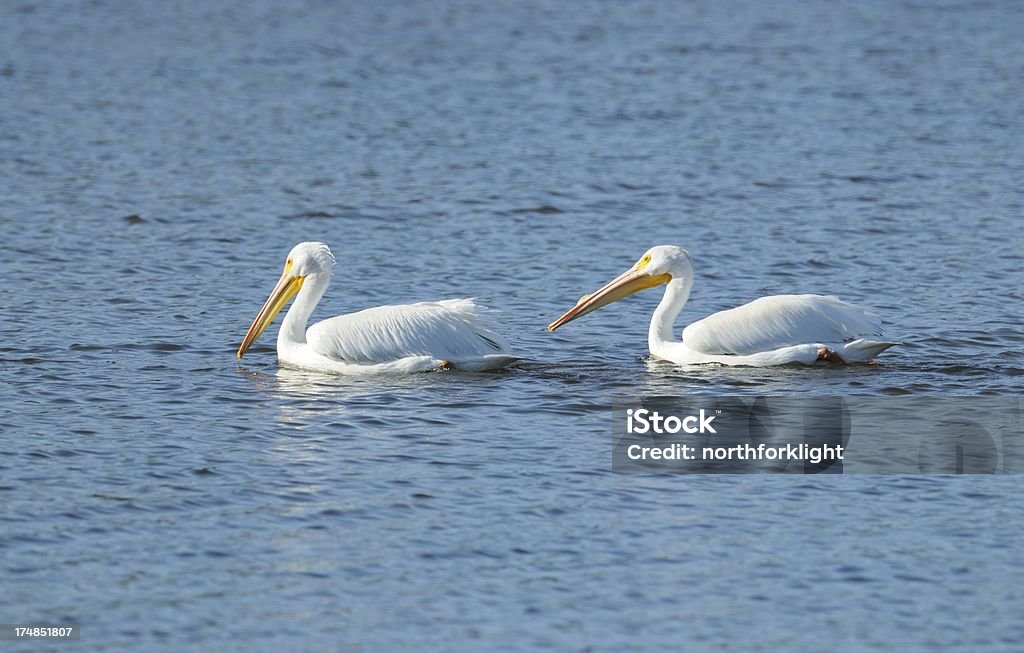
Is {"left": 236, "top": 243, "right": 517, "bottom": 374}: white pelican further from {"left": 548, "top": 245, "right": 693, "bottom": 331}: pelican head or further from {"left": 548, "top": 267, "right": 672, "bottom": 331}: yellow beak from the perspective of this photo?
{"left": 548, "top": 267, "right": 672, "bottom": 331}: yellow beak

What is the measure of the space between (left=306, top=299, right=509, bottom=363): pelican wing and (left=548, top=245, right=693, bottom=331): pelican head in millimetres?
763

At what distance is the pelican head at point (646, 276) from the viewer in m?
10.6

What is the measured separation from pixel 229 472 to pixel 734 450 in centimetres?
252

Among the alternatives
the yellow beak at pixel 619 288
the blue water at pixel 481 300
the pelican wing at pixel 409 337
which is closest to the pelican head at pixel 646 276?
the yellow beak at pixel 619 288

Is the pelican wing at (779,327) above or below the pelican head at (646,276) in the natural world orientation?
below

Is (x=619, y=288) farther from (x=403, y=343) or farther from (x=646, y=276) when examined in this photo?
(x=403, y=343)

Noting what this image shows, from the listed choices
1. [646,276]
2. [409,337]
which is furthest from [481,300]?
[409,337]

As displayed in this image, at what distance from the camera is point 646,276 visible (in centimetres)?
1070

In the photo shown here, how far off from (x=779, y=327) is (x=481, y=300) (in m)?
2.55

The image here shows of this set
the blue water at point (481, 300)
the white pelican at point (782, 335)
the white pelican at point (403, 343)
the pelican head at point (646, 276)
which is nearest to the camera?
the blue water at point (481, 300)

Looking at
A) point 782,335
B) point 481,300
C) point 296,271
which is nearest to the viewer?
point 782,335

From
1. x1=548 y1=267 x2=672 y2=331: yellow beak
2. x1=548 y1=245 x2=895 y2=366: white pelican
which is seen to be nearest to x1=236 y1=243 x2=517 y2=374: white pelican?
x1=548 y1=245 x2=895 y2=366: white pelican

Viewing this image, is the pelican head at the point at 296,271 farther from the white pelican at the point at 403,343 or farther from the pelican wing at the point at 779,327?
the pelican wing at the point at 779,327

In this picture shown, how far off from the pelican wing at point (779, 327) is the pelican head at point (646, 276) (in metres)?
0.63
